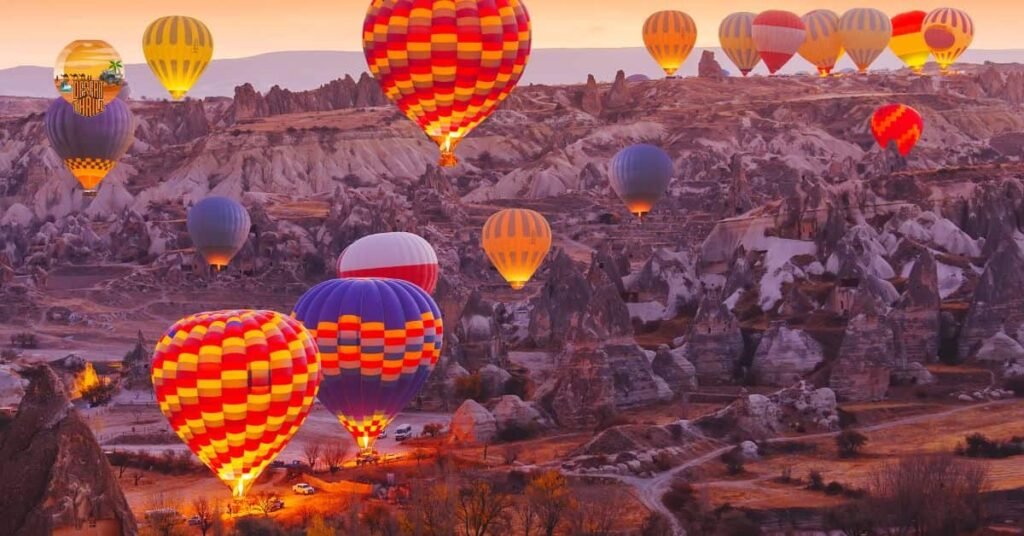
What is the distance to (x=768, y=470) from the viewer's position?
45.3m

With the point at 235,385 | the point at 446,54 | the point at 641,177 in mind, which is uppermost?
the point at 446,54

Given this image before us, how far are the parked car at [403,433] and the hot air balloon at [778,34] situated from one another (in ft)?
273

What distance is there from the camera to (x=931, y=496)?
3825 cm

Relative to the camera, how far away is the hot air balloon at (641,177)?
9400cm

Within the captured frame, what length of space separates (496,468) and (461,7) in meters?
14.8

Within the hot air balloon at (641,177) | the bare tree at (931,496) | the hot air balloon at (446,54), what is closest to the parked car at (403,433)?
the hot air balloon at (446,54)

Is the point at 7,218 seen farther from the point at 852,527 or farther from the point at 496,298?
the point at 852,527

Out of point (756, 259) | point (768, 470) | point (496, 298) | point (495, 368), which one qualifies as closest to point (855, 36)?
point (496, 298)

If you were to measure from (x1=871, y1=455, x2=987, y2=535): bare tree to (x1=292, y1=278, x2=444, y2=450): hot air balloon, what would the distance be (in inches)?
497

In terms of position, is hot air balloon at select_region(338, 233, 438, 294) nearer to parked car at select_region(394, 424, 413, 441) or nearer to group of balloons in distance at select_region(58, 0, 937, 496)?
group of balloons in distance at select_region(58, 0, 937, 496)

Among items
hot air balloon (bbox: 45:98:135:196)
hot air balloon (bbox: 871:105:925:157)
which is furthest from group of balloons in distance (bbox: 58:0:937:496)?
hot air balloon (bbox: 871:105:925:157)

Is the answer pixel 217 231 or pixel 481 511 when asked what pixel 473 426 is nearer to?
pixel 481 511

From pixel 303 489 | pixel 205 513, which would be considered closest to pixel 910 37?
pixel 303 489

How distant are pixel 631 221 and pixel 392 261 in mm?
42510
